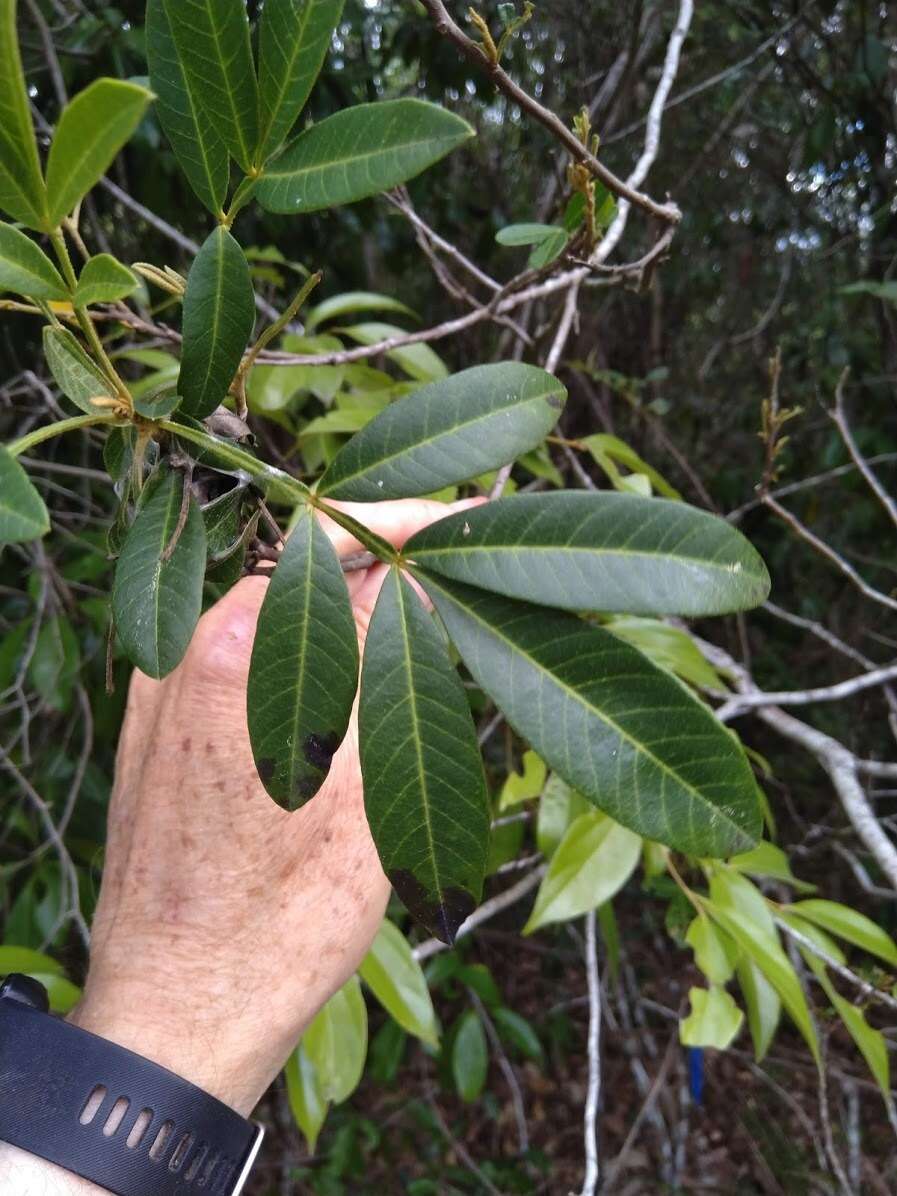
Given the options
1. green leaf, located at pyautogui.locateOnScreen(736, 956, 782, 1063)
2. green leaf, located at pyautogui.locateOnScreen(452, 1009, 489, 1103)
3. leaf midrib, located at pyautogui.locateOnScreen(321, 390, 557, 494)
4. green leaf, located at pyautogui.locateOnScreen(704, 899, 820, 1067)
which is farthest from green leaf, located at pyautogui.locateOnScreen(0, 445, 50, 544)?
green leaf, located at pyautogui.locateOnScreen(452, 1009, 489, 1103)

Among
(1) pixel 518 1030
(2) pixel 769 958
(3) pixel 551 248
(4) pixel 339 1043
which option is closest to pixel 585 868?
(2) pixel 769 958

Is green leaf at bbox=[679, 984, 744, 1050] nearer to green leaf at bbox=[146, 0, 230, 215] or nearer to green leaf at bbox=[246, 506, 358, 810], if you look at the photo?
green leaf at bbox=[246, 506, 358, 810]

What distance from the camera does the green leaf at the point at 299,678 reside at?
1.36 feet

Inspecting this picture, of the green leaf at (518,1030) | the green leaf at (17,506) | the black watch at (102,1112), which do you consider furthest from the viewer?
the green leaf at (518,1030)

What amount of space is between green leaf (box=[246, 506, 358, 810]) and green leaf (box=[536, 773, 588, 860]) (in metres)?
0.59

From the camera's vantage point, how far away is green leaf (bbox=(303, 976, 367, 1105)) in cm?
90

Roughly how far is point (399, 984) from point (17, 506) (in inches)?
31.5

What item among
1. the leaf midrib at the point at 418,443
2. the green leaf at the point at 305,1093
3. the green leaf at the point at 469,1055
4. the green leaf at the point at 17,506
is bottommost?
the green leaf at the point at 469,1055

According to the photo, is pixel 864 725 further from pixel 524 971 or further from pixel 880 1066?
pixel 880 1066

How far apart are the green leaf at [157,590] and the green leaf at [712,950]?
75cm

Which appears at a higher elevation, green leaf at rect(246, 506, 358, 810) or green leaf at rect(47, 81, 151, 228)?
green leaf at rect(47, 81, 151, 228)

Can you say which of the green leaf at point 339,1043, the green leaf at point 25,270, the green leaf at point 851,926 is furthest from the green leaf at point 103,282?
the green leaf at point 851,926

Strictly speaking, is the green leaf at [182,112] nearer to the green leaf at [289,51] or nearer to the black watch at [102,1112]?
the green leaf at [289,51]

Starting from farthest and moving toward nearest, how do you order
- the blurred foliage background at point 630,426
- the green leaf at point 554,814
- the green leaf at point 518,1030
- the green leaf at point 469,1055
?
the green leaf at point 518,1030
the green leaf at point 469,1055
the blurred foliage background at point 630,426
the green leaf at point 554,814
